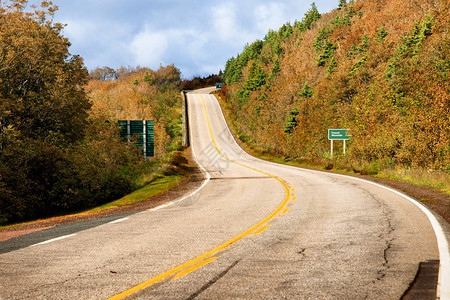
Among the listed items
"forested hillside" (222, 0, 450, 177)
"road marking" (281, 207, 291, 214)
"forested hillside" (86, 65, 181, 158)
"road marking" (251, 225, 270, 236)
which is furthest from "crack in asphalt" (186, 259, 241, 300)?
"forested hillside" (86, 65, 181, 158)

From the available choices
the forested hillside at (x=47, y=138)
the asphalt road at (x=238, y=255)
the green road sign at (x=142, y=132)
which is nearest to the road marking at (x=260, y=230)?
→ the asphalt road at (x=238, y=255)

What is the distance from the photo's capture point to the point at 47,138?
1875 centimetres

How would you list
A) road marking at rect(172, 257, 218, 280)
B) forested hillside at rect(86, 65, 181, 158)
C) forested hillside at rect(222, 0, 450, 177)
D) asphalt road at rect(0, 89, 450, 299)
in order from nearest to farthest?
asphalt road at rect(0, 89, 450, 299) → road marking at rect(172, 257, 218, 280) → forested hillside at rect(222, 0, 450, 177) → forested hillside at rect(86, 65, 181, 158)

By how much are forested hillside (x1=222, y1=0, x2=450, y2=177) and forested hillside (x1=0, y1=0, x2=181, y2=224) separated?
1658 centimetres

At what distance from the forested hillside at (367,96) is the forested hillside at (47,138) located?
16585 mm

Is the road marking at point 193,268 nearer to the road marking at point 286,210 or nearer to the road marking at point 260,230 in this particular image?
the road marking at point 260,230

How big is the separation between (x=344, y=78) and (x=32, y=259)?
4234 centimetres

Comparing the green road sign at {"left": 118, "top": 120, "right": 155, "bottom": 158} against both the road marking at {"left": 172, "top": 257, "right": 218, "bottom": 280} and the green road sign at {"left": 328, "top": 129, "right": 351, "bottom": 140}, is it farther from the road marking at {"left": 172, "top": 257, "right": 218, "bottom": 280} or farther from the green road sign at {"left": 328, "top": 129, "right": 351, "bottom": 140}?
the road marking at {"left": 172, "top": 257, "right": 218, "bottom": 280}

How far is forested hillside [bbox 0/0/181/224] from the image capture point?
50.4 feet

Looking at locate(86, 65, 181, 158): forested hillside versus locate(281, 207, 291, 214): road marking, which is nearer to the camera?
locate(281, 207, 291, 214): road marking

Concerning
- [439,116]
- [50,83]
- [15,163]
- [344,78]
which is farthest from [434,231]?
[344,78]

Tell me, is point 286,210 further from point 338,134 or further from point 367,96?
point 367,96

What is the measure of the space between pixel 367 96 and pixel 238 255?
83.0 ft

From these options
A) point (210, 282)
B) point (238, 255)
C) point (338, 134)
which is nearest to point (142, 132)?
point (338, 134)
